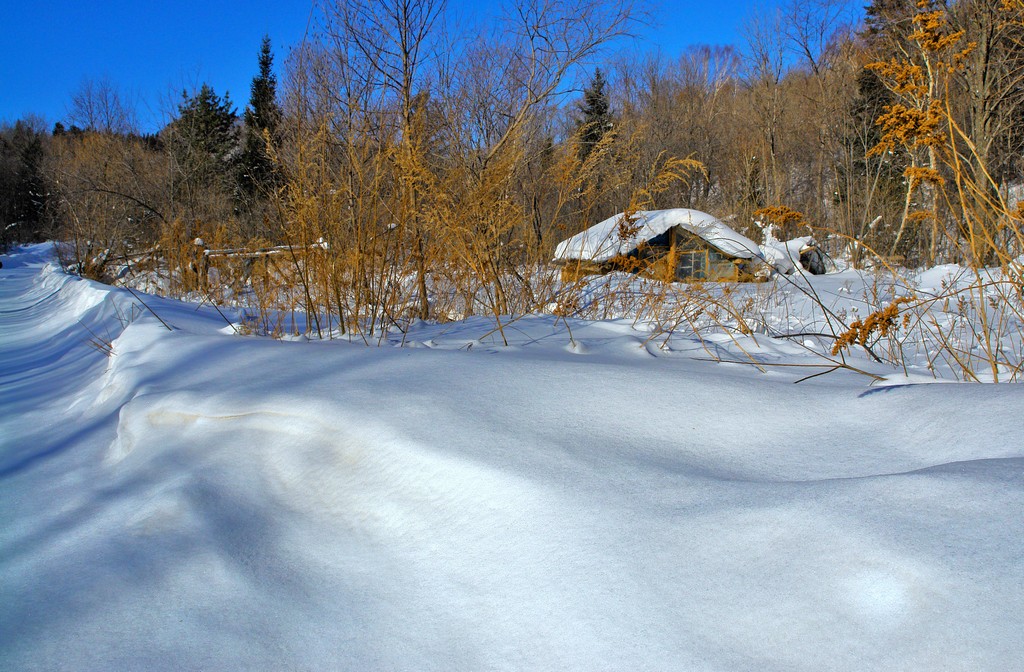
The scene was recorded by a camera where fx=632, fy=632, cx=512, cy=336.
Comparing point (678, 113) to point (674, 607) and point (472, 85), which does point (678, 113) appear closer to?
point (472, 85)

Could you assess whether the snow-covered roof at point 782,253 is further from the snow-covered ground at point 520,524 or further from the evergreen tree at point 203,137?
the evergreen tree at point 203,137

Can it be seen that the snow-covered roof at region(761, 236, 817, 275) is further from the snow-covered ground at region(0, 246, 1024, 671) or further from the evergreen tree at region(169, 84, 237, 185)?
the evergreen tree at region(169, 84, 237, 185)

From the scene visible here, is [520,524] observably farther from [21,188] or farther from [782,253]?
[21,188]

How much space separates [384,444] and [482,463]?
0.82ft

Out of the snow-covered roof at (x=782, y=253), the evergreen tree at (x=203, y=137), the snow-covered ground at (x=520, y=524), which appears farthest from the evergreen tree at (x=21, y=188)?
the snow-covered ground at (x=520, y=524)

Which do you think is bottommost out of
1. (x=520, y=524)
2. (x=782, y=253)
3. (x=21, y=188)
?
(x=520, y=524)

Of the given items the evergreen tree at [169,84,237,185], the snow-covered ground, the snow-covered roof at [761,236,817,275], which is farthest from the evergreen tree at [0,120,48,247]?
the snow-covered ground

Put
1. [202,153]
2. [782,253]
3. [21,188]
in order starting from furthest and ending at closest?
[21,188]
[202,153]
[782,253]

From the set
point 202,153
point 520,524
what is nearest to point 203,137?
point 202,153

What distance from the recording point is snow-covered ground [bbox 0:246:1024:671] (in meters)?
0.75

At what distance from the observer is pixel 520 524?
3.37 ft

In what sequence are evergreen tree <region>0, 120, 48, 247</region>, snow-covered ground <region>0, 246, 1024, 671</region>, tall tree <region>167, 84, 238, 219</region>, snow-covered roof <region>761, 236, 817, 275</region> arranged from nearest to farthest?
snow-covered ground <region>0, 246, 1024, 671</region>
snow-covered roof <region>761, 236, 817, 275</region>
tall tree <region>167, 84, 238, 219</region>
evergreen tree <region>0, 120, 48, 247</region>

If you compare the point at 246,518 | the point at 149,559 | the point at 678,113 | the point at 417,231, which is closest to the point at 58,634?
the point at 149,559

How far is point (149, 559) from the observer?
110cm
